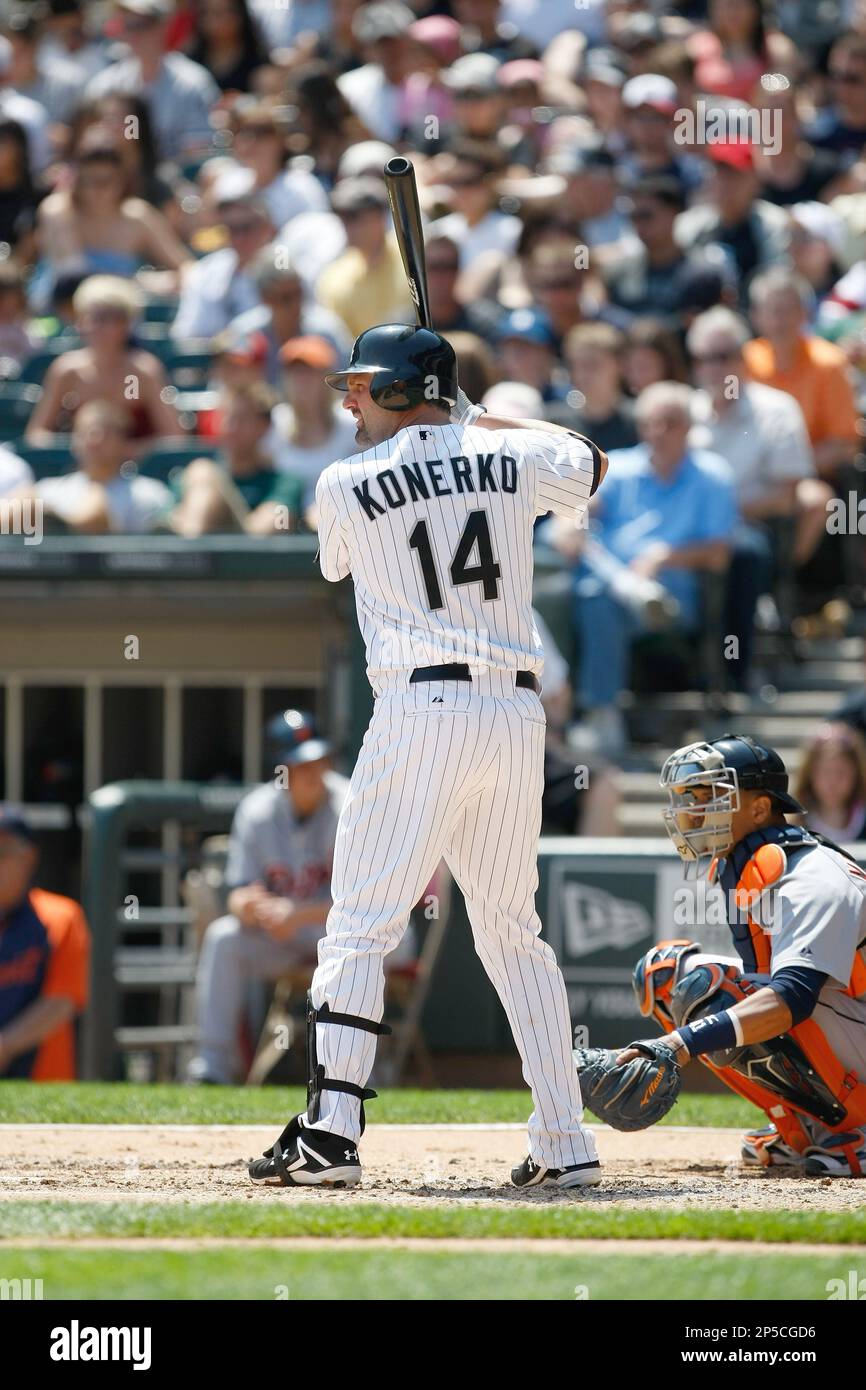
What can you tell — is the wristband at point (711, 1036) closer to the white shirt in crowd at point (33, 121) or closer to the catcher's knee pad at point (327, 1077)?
the catcher's knee pad at point (327, 1077)

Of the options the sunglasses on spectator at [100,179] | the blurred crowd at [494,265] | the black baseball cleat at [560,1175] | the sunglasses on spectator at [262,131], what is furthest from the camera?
the sunglasses on spectator at [262,131]

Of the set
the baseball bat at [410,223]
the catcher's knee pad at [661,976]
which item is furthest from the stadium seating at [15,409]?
the catcher's knee pad at [661,976]

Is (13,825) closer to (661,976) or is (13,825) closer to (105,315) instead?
(105,315)

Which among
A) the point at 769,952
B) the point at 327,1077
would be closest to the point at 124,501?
the point at 769,952

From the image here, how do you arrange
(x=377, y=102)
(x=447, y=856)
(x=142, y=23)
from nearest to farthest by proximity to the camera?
1. (x=447, y=856)
2. (x=377, y=102)
3. (x=142, y=23)

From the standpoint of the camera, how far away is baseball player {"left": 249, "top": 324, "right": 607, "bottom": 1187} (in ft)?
14.8

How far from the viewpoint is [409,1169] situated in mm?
5191

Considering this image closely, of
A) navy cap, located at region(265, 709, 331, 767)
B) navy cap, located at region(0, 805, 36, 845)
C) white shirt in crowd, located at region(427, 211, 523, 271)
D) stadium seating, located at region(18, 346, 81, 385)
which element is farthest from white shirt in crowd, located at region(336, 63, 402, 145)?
navy cap, located at region(0, 805, 36, 845)

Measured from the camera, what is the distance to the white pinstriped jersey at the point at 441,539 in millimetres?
4539

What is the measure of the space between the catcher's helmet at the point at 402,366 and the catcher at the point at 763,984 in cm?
98

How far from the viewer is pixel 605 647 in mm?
8688

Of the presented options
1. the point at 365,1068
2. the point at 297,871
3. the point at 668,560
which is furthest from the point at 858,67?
the point at 365,1068

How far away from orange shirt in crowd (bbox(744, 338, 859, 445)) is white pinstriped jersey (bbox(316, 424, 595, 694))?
5228 millimetres

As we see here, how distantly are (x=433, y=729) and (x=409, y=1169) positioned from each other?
127 centimetres
